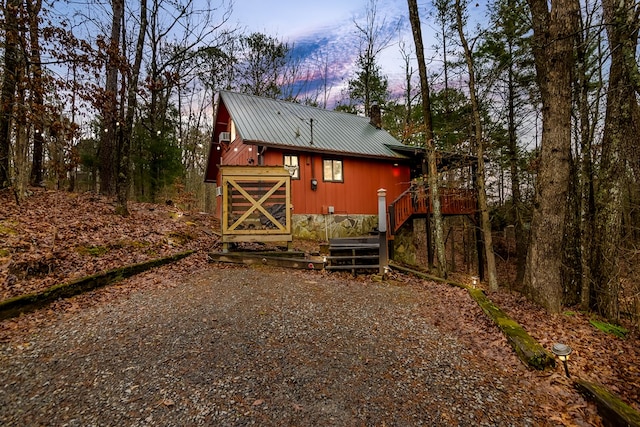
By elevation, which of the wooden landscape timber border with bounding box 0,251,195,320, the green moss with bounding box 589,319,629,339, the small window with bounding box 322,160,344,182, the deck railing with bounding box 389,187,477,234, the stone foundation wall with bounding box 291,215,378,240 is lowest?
the green moss with bounding box 589,319,629,339

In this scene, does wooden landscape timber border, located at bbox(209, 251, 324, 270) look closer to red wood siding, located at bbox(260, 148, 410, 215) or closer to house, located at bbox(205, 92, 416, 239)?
house, located at bbox(205, 92, 416, 239)

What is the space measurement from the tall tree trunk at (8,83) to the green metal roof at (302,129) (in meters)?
5.98

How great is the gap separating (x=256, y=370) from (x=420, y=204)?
9.79m

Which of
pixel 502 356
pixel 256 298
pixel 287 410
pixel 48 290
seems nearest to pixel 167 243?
pixel 48 290

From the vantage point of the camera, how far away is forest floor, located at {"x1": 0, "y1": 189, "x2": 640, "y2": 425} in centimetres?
314

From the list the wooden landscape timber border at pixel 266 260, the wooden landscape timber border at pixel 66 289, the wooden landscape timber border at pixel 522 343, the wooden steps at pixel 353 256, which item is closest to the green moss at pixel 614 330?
the wooden landscape timber border at pixel 522 343

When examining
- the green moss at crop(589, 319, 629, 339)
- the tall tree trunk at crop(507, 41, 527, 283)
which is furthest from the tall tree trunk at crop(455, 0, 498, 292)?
the tall tree trunk at crop(507, 41, 527, 283)

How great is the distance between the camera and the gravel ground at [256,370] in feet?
7.97

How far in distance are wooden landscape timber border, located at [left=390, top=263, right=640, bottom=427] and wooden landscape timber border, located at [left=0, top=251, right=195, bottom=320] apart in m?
6.58

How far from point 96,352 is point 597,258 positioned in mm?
8730

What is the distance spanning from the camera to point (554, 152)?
536 centimetres

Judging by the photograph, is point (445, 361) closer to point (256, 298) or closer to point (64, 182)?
point (256, 298)

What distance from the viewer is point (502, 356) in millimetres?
3545

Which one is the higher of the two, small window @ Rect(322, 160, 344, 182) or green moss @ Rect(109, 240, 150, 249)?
small window @ Rect(322, 160, 344, 182)
